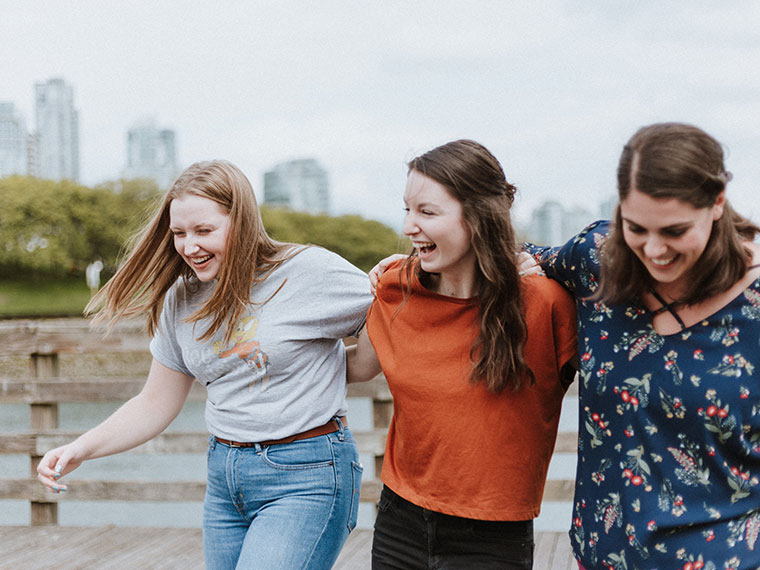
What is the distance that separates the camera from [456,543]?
186 cm

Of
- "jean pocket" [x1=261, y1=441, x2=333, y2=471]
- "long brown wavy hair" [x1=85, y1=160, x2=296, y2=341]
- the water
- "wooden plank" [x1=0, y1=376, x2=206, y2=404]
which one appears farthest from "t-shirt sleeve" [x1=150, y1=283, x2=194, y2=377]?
the water

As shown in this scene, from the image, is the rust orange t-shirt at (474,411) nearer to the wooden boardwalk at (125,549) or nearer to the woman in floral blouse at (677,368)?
the woman in floral blouse at (677,368)

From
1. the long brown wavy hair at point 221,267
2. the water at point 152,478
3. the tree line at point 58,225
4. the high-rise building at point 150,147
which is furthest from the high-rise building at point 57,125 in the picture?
the long brown wavy hair at point 221,267

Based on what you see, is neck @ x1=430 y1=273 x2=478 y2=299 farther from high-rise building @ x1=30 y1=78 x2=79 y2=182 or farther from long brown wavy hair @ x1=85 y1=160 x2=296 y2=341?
high-rise building @ x1=30 y1=78 x2=79 y2=182

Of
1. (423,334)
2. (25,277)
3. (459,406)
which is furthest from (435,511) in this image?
(25,277)

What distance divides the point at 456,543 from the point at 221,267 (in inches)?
33.1

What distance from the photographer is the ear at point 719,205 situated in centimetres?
145

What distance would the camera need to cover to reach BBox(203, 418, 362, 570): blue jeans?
1980 millimetres

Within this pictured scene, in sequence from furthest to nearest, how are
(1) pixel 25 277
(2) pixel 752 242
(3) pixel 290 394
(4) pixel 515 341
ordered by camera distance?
(1) pixel 25 277 → (3) pixel 290 394 → (4) pixel 515 341 → (2) pixel 752 242

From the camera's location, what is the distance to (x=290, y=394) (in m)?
2.07

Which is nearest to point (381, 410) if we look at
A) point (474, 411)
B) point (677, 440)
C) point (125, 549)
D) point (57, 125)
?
point (125, 549)

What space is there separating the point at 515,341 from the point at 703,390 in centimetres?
43

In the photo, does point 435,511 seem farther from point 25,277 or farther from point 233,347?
point 25,277

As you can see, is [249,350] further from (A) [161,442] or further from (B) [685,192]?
(A) [161,442]
